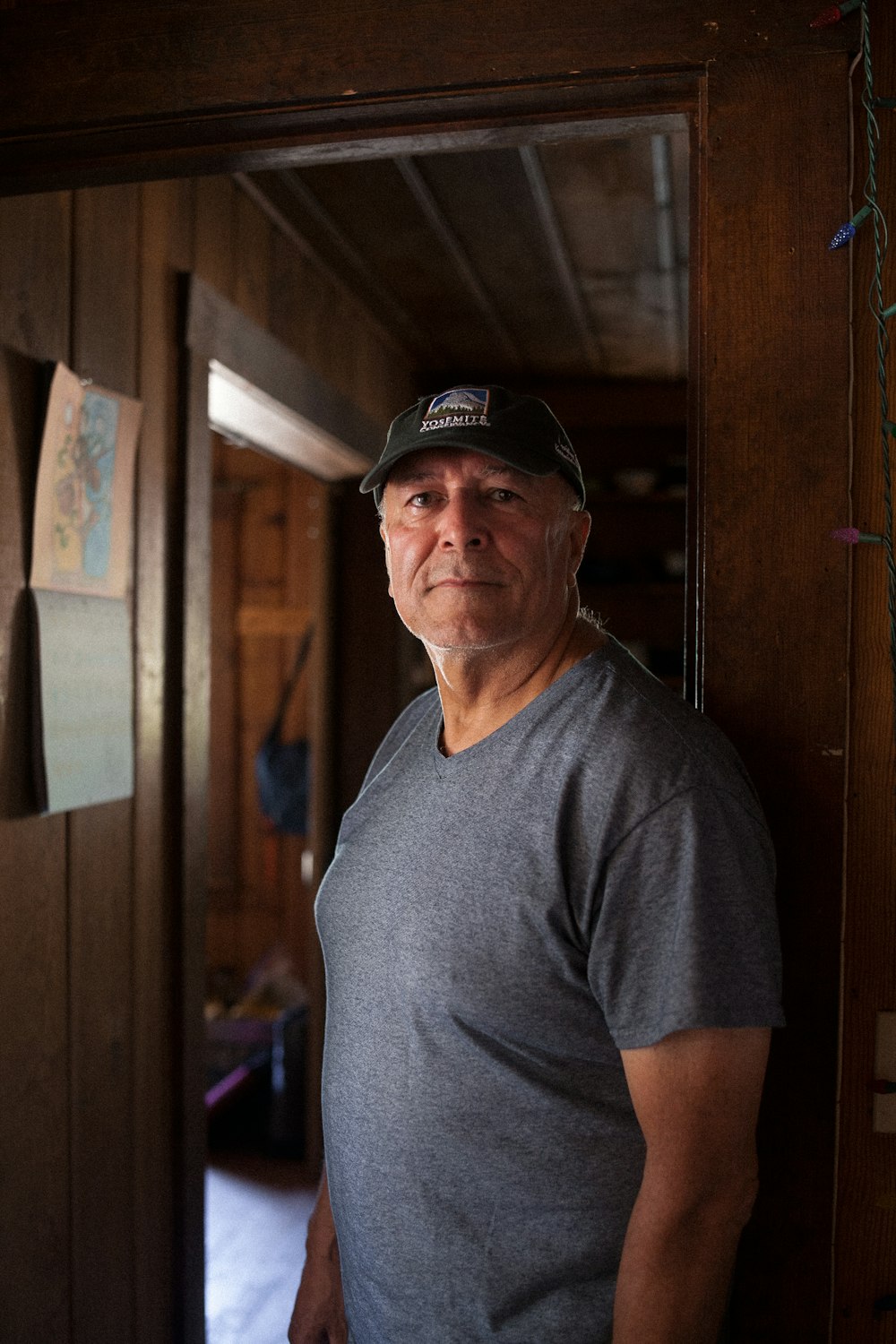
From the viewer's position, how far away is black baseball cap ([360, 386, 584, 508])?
1.06m

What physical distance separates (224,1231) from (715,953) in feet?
8.79

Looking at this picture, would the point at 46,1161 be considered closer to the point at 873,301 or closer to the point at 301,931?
the point at 873,301

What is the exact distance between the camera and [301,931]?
4531 mm

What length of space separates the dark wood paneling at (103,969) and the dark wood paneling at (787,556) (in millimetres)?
1064

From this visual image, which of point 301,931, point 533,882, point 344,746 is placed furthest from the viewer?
point 301,931

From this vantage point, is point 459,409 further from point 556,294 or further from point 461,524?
point 556,294

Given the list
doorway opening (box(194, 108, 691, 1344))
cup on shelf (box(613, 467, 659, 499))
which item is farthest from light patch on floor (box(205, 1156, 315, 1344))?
cup on shelf (box(613, 467, 659, 499))

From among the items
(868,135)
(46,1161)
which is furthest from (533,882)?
(46,1161)

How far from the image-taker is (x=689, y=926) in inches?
32.4

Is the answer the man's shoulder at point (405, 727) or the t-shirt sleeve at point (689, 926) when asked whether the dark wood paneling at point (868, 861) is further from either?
the man's shoulder at point (405, 727)

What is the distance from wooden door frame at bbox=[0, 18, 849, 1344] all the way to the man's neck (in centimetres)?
14


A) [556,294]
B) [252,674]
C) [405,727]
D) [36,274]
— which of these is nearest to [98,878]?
[405,727]

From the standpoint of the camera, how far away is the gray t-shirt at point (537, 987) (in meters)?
0.85

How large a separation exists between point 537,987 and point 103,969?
3.45 feet
